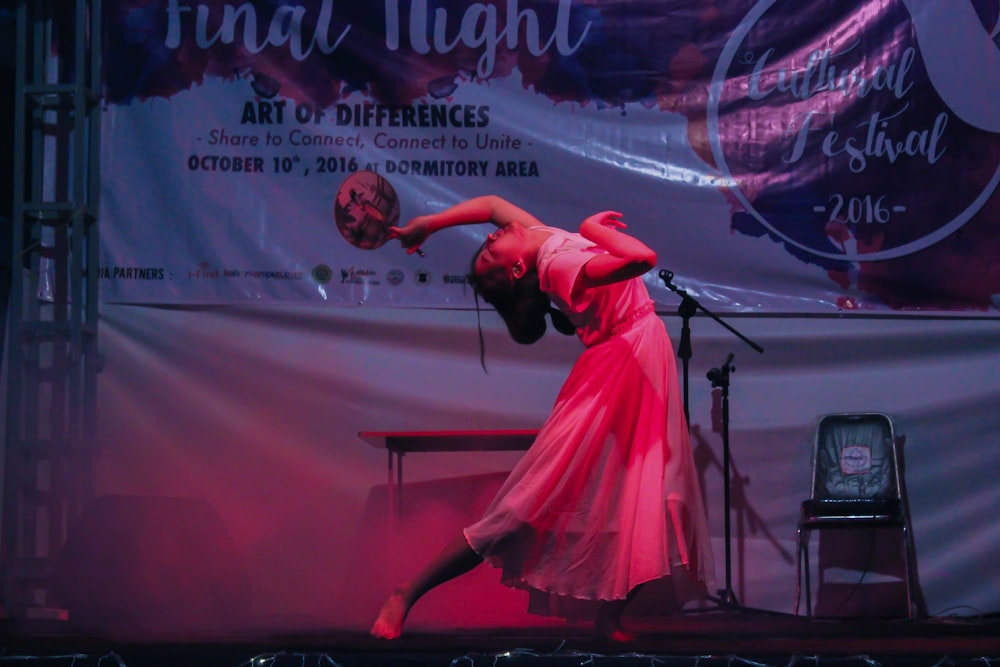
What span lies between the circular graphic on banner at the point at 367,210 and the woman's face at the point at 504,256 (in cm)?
135

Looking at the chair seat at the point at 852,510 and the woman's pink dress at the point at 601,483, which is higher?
the woman's pink dress at the point at 601,483

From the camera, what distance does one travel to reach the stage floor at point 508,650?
9.70 ft

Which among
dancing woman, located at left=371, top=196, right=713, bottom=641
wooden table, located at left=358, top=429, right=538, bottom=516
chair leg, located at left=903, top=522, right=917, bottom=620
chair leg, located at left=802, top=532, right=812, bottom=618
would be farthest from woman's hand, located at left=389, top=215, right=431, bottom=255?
chair leg, located at left=903, top=522, right=917, bottom=620

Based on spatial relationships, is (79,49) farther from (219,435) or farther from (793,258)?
(793,258)

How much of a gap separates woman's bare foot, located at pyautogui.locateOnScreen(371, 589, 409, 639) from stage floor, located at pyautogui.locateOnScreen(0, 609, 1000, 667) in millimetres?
44

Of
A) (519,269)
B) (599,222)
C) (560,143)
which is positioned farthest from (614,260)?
(560,143)

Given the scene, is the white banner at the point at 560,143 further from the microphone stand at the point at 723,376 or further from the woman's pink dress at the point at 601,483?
the woman's pink dress at the point at 601,483

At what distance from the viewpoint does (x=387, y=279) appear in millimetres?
5074

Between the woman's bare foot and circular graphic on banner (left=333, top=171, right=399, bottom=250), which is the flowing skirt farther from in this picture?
circular graphic on banner (left=333, top=171, right=399, bottom=250)

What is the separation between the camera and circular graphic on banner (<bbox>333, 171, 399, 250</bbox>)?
509 centimetres

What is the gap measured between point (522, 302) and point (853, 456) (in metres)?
Result: 1.99

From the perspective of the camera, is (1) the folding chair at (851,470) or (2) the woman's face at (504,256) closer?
(2) the woman's face at (504,256)

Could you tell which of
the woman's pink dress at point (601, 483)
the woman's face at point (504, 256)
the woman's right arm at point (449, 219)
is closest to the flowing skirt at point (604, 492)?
the woman's pink dress at point (601, 483)

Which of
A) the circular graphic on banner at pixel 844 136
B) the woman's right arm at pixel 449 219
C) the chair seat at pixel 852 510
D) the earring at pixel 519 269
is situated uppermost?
the circular graphic on banner at pixel 844 136
